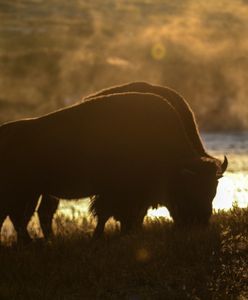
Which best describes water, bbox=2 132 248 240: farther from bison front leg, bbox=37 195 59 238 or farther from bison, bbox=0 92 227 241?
bison, bbox=0 92 227 241

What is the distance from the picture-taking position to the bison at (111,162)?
1031 cm

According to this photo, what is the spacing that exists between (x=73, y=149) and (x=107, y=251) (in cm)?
165

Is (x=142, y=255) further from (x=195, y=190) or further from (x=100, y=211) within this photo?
(x=195, y=190)

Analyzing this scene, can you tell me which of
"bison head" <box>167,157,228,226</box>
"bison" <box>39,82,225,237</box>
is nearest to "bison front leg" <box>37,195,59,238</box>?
"bison" <box>39,82,225,237</box>

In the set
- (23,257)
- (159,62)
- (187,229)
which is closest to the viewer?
(23,257)

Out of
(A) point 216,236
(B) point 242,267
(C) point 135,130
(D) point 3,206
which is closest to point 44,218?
(D) point 3,206

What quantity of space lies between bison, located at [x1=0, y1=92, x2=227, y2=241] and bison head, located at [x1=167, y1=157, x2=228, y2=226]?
0.01 meters

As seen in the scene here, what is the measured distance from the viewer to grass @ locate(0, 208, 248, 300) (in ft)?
26.3

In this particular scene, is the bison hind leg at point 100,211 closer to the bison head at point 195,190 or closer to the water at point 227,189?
the bison head at point 195,190

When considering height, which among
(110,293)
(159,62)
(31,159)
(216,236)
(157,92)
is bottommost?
(110,293)

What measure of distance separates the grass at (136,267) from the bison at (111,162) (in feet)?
1.70

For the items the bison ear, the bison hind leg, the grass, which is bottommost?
the grass

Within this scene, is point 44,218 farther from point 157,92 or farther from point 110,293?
point 110,293

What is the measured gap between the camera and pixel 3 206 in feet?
33.9
